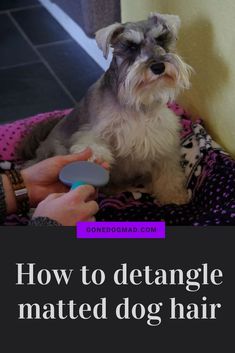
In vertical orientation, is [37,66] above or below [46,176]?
below

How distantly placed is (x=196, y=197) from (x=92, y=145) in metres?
0.38

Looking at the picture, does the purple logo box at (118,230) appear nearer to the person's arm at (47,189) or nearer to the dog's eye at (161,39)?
the person's arm at (47,189)

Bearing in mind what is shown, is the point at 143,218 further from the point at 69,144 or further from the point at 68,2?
the point at 68,2

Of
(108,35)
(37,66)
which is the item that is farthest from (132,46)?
(37,66)

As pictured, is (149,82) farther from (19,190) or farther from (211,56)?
(19,190)

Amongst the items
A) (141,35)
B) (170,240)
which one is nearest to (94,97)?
(141,35)

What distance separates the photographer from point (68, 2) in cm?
301

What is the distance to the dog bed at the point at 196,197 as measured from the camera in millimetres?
1555

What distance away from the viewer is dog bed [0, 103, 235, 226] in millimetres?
1555

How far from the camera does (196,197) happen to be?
1746 millimetres

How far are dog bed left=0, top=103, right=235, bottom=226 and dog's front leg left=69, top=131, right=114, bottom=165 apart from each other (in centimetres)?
15

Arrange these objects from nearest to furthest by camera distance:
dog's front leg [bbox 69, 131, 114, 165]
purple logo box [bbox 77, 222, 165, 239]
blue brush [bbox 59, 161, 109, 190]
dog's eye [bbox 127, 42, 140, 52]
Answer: purple logo box [bbox 77, 222, 165, 239]
blue brush [bbox 59, 161, 109, 190]
dog's eye [bbox 127, 42, 140, 52]
dog's front leg [bbox 69, 131, 114, 165]

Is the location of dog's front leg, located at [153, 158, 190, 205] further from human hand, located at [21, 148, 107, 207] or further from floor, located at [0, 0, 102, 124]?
floor, located at [0, 0, 102, 124]

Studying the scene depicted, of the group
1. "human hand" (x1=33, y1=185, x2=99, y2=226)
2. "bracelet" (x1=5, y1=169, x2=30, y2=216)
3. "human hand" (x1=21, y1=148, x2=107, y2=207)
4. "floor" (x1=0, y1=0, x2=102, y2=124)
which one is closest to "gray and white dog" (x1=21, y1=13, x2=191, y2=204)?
"human hand" (x1=21, y1=148, x2=107, y2=207)
